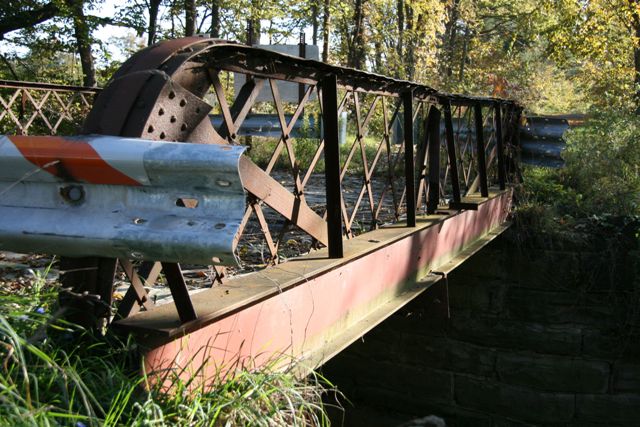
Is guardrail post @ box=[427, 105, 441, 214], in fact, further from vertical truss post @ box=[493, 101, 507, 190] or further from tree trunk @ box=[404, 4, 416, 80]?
tree trunk @ box=[404, 4, 416, 80]

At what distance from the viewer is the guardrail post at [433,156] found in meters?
6.73

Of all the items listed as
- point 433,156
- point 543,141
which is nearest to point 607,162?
point 543,141

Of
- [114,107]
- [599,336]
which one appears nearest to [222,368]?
[114,107]

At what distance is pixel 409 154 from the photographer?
6.00 m

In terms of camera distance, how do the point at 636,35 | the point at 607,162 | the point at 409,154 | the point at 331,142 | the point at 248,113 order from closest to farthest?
the point at 331,142 → the point at 248,113 → the point at 409,154 → the point at 607,162 → the point at 636,35

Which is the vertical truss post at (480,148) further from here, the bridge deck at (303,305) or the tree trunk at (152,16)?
the tree trunk at (152,16)

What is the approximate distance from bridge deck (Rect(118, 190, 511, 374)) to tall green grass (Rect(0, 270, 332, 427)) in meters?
0.14

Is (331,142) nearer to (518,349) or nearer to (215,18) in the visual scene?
(518,349)

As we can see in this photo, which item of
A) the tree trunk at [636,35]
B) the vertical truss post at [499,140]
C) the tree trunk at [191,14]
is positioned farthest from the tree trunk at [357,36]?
the vertical truss post at [499,140]

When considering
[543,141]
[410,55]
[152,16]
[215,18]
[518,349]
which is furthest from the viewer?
[410,55]

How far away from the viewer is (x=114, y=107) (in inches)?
117

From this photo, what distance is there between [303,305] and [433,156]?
135 inches

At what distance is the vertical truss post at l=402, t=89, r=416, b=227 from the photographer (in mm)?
5871

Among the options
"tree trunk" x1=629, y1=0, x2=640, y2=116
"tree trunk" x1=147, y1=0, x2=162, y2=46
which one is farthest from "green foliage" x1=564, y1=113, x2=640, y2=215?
"tree trunk" x1=147, y1=0, x2=162, y2=46
